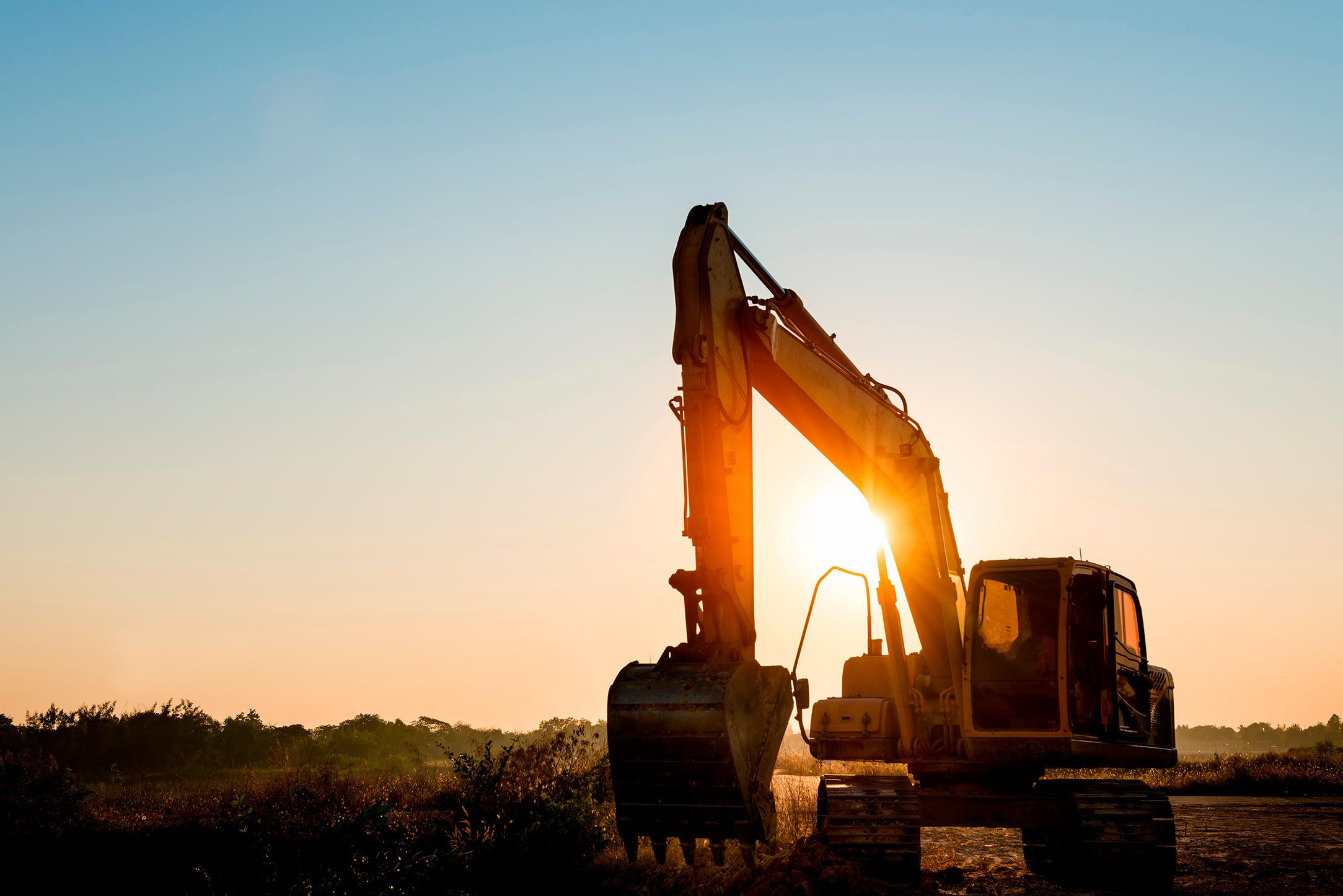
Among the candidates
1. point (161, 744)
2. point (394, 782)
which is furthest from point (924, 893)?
point (161, 744)

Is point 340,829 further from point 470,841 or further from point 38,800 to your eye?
point 38,800

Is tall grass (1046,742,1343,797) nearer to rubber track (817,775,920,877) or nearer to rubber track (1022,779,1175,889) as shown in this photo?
rubber track (1022,779,1175,889)

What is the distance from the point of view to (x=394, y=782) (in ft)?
64.0

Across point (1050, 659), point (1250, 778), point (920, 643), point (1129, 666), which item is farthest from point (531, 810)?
point (1250, 778)

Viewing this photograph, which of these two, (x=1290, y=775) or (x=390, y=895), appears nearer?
(x=390, y=895)

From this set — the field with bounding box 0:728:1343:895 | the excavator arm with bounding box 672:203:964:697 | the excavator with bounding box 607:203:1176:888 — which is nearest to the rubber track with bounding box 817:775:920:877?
the excavator with bounding box 607:203:1176:888

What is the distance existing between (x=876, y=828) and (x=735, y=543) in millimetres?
4336

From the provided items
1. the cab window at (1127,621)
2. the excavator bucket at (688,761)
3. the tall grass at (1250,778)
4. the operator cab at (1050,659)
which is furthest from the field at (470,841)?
the tall grass at (1250,778)

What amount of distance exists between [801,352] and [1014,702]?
4.48m

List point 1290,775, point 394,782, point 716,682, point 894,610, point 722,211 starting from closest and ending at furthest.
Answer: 1. point 716,682
2. point 722,211
3. point 894,610
4. point 394,782
5. point 1290,775

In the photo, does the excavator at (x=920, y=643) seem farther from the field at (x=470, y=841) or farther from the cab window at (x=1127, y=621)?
the field at (x=470, y=841)

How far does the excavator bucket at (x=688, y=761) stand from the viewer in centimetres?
731

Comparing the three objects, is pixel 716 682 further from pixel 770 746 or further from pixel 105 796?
pixel 105 796

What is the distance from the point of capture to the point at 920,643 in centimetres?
1277
